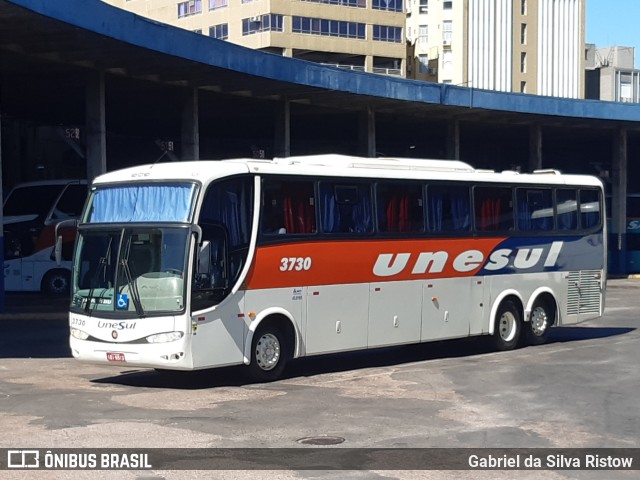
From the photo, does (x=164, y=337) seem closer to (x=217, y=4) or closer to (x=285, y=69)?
(x=285, y=69)

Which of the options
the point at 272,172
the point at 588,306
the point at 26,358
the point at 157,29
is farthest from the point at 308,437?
the point at 157,29

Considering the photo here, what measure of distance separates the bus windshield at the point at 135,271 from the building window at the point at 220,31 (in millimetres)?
82300

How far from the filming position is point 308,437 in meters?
11.6

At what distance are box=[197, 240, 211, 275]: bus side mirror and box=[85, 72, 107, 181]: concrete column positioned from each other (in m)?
15.7

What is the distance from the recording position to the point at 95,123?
100 feet

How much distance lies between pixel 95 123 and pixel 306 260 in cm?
1517

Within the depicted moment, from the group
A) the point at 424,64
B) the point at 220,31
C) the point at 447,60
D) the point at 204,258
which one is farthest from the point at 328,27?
A: the point at 204,258

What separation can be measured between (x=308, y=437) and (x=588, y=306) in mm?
13244

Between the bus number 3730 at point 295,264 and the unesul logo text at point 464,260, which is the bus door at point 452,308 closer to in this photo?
the unesul logo text at point 464,260

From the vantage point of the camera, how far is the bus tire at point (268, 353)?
1625cm

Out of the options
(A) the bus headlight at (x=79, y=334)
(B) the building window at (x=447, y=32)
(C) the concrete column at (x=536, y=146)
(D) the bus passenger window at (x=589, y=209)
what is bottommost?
(A) the bus headlight at (x=79, y=334)

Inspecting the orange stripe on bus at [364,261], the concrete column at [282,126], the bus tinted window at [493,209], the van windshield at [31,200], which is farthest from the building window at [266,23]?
the orange stripe on bus at [364,261]

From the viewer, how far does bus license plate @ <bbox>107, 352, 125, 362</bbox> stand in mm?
15258

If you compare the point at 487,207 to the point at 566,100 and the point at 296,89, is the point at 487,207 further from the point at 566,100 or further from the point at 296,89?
the point at 566,100
